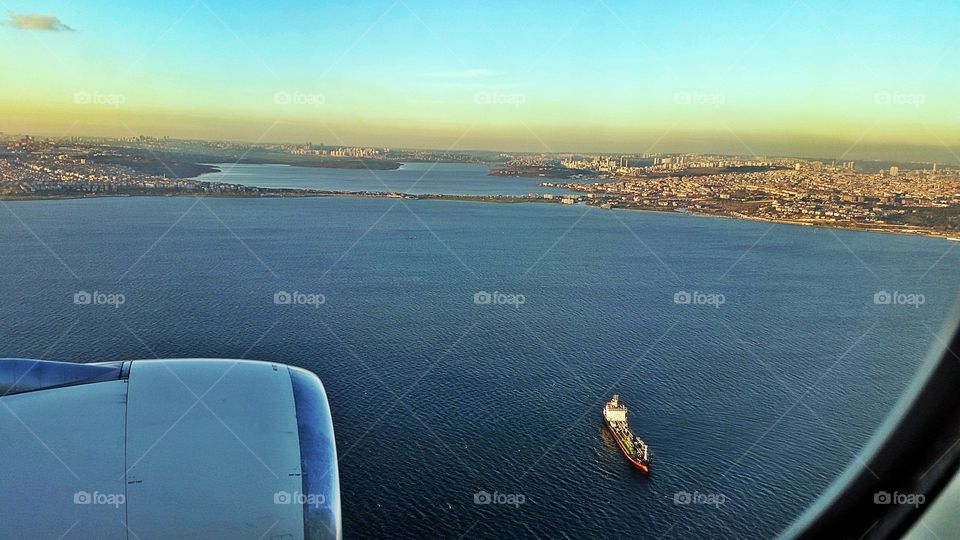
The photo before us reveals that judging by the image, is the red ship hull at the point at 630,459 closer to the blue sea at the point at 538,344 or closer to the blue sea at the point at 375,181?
the blue sea at the point at 538,344

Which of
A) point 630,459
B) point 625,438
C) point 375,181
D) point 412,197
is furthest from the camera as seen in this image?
point 375,181

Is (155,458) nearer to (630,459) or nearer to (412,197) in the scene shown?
(630,459)

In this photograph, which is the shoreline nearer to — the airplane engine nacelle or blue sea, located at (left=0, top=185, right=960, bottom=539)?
blue sea, located at (left=0, top=185, right=960, bottom=539)

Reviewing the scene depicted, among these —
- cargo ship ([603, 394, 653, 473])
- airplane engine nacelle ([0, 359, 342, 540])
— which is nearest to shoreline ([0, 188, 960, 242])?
cargo ship ([603, 394, 653, 473])

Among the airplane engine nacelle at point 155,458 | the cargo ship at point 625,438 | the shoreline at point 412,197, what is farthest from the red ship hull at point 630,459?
the shoreline at point 412,197

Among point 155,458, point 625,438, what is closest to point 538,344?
point 625,438
